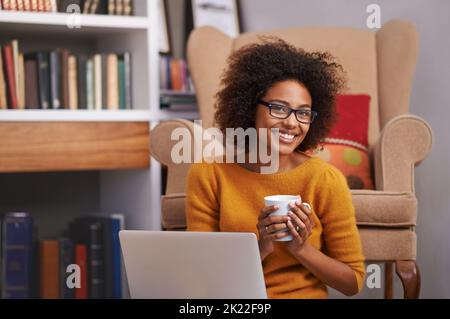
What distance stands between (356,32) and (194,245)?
1599mm

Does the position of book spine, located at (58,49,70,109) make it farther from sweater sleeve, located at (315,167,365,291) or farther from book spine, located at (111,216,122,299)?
sweater sleeve, located at (315,167,365,291)

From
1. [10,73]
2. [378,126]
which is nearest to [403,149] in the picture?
[378,126]

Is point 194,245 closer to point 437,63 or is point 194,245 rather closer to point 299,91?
point 299,91

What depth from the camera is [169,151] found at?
2.01 m

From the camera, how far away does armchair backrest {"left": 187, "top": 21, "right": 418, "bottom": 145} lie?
7.84 feet

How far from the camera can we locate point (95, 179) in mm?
2977

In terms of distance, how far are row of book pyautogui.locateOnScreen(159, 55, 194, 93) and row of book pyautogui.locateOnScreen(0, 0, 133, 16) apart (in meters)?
0.27

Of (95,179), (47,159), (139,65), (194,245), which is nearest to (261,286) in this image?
(194,245)

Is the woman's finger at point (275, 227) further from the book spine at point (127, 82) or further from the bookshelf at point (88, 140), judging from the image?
the book spine at point (127, 82)

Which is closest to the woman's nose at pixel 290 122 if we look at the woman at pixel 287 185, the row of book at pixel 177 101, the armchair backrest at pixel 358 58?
the woman at pixel 287 185

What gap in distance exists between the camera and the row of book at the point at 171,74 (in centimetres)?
281

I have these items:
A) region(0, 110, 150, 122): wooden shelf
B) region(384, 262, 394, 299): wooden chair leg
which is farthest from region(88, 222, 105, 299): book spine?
region(384, 262, 394, 299): wooden chair leg
